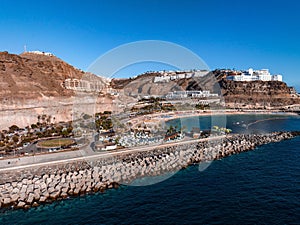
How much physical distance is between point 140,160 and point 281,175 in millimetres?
10989

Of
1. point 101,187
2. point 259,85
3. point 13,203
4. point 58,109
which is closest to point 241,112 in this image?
point 259,85

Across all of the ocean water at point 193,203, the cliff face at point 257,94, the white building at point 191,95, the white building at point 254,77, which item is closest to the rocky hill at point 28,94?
the ocean water at point 193,203

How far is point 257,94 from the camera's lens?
94.1 meters

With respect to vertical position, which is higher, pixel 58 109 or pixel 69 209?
pixel 58 109

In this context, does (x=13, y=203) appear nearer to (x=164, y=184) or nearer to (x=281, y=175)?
(x=164, y=184)

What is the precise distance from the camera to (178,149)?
22.7 meters

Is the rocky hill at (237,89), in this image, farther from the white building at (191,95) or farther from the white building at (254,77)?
the white building at (254,77)

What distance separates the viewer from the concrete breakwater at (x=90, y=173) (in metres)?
14.2

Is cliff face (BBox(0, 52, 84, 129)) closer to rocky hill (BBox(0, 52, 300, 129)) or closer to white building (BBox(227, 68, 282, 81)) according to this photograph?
rocky hill (BBox(0, 52, 300, 129))

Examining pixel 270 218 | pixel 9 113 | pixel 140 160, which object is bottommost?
pixel 270 218

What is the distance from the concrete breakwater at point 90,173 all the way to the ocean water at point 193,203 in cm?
86

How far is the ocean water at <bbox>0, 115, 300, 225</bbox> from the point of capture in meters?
12.2

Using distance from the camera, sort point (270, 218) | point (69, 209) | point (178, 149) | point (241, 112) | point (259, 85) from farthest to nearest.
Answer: point (259, 85), point (241, 112), point (178, 149), point (69, 209), point (270, 218)

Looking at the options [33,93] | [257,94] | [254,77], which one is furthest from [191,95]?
[33,93]
